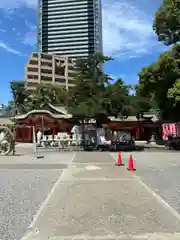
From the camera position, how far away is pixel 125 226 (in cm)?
559

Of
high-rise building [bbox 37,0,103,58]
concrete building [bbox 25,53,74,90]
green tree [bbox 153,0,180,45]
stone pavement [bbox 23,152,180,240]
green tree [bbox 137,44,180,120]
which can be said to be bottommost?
stone pavement [bbox 23,152,180,240]

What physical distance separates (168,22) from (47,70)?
95.0 m

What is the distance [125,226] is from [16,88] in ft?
257

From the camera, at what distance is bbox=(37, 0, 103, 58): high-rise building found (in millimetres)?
168750

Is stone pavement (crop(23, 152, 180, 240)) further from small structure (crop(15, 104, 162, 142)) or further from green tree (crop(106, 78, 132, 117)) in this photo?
small structure (crop(15, 104, 162, 142))

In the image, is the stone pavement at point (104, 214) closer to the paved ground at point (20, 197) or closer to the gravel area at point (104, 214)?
the gravel area at point (104, 214)

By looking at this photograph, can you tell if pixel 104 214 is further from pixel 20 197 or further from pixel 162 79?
pixel 162 79

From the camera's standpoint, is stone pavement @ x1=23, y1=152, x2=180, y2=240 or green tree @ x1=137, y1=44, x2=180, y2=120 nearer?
stone pavement @ x1=23, y1=152, x2=180, y2=240

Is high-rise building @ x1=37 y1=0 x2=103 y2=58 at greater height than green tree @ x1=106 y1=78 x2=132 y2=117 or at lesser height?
greater

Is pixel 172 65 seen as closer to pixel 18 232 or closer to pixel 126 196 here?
pixel 126 196

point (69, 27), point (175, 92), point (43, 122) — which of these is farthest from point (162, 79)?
Result: point (69, 27)

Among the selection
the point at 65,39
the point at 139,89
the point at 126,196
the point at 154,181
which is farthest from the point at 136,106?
the point at 65,39

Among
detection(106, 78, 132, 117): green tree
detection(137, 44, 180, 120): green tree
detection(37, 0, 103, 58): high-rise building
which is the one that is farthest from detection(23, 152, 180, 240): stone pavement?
detection(37, 0, 103, 58): high-rise building

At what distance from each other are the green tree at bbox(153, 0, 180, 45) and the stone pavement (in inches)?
891
